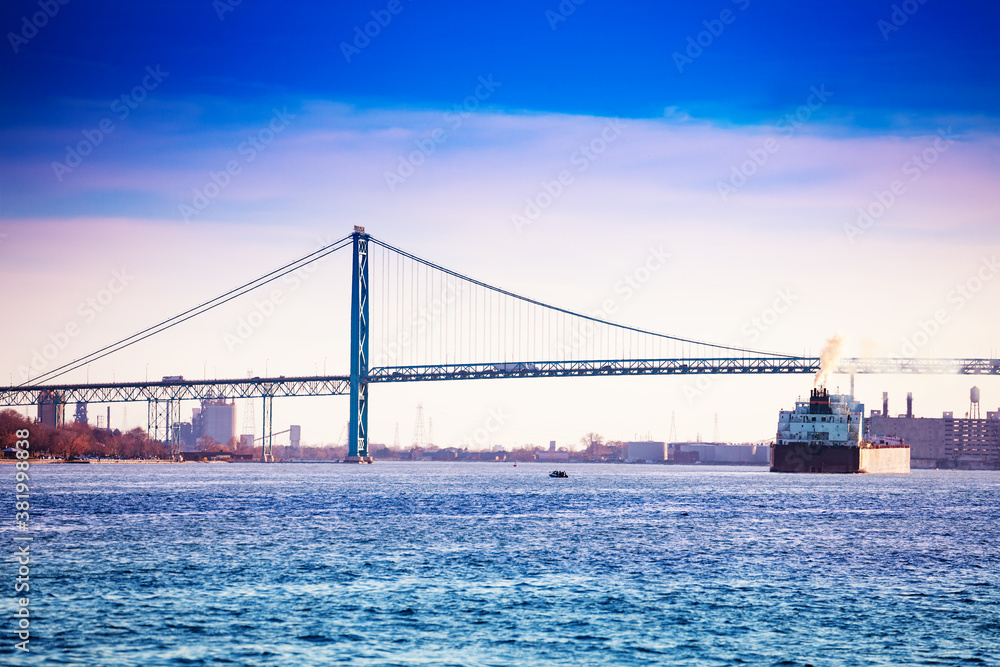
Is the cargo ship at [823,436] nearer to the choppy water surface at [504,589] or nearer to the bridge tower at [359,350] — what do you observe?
the bridge tower at [359,350]

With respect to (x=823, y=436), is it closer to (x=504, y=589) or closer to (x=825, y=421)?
(x=825, y=421)

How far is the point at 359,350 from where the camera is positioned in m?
127

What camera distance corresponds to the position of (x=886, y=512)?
188ft

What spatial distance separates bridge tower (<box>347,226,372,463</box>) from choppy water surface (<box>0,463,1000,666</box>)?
7223cm

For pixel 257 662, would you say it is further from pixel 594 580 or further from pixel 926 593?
pixel 926 593

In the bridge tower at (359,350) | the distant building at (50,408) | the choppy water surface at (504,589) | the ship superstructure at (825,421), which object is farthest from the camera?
the distant building at (50,408)

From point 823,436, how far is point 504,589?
9136 cm

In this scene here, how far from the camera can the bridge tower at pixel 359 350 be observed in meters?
126

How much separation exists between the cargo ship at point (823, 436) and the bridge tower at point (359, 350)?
45.8 meters

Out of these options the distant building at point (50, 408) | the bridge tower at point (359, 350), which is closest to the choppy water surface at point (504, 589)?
the bridge tower at point (359, 350)

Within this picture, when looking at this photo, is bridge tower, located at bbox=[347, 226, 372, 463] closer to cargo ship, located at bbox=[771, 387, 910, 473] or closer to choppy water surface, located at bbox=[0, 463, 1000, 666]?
cargo ship, located at bbox=[771, 387, 910, 473]

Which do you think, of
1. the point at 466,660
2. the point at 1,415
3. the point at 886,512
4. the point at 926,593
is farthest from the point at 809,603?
the point at 1,415

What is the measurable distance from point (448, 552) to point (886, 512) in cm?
3027

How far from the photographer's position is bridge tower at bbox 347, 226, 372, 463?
126 meters
